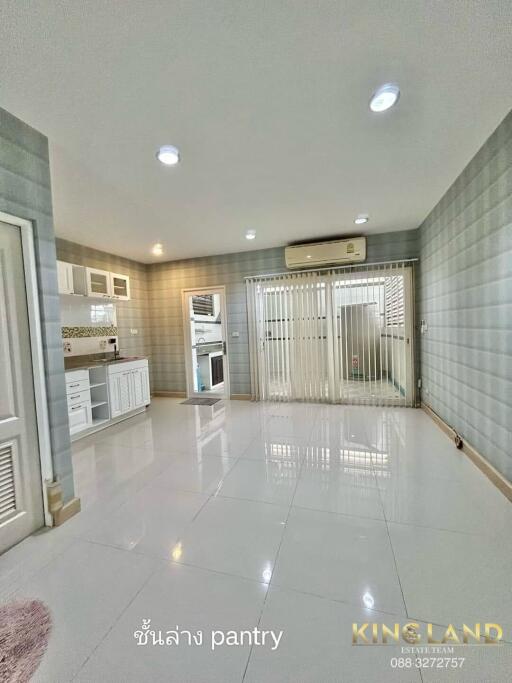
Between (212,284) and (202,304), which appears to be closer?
(212,284)

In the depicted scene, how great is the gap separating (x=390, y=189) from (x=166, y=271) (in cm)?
412

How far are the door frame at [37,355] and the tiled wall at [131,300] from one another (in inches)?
103

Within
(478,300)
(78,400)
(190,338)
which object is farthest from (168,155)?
(190,338)

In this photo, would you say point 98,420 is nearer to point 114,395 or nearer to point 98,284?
point 114,395

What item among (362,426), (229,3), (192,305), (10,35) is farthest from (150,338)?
(229,3)

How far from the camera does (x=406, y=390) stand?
14.1 ft

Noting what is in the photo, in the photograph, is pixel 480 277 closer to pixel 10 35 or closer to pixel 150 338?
pixel 10 35

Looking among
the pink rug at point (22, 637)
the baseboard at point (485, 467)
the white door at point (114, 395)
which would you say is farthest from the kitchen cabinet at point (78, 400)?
the baseboard at point (485, 467)

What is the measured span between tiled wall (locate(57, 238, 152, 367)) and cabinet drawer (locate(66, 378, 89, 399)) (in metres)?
1.41

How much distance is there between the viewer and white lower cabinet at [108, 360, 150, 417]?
4.03 metres

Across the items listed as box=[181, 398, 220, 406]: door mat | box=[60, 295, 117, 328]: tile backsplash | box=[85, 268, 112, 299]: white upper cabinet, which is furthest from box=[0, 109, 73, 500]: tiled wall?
box=[181, 398, 220, 406]: door mat

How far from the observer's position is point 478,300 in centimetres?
235

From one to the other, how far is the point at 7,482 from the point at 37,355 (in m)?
0.79

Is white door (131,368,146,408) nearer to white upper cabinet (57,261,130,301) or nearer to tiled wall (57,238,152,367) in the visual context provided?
tiled wall (57,238,152,367)
